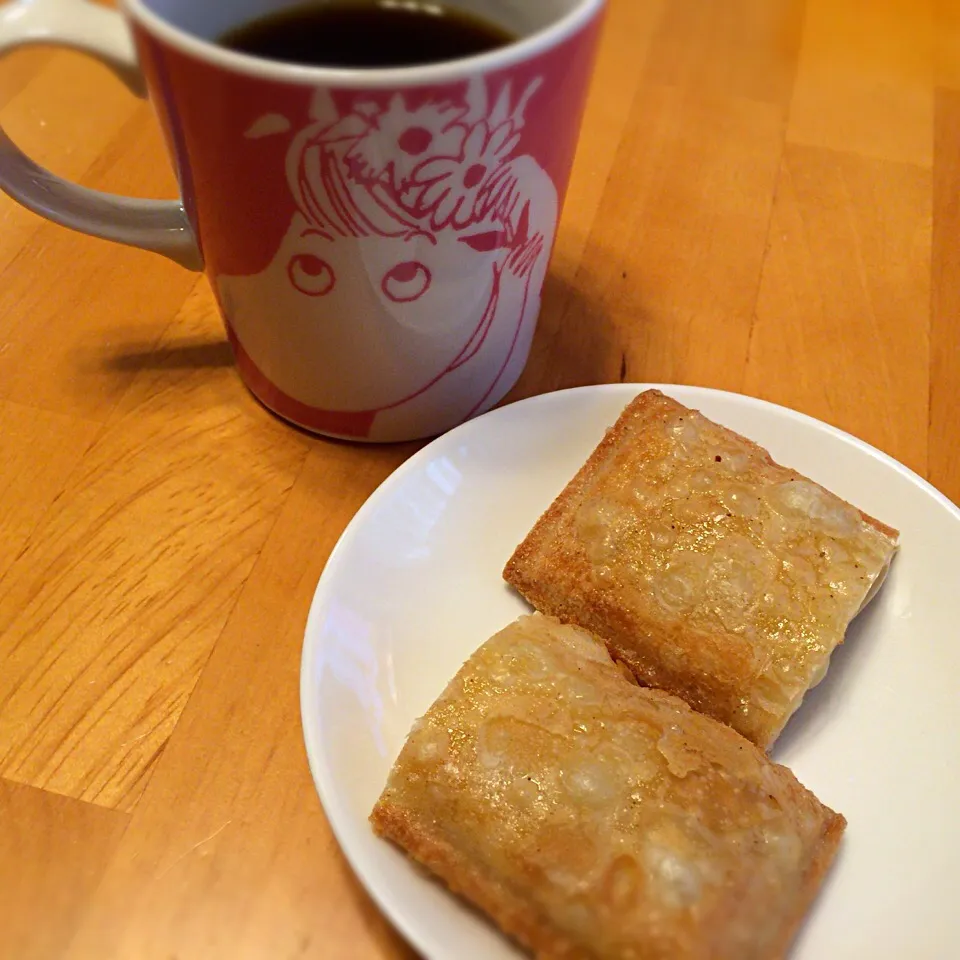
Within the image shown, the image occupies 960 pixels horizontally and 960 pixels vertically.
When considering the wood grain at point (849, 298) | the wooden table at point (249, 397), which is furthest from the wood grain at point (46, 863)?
the wood grain at point (849, 298)

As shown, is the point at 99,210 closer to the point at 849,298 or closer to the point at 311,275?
the point at 311,275

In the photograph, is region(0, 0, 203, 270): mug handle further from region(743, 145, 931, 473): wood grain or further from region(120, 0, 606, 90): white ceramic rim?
region(743, 145, 931, 473): wood grain

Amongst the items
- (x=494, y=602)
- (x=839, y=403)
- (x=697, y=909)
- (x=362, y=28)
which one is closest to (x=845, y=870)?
(x=697, y=909)

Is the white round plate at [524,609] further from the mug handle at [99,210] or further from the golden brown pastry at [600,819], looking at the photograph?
the mug handle at [99,210]

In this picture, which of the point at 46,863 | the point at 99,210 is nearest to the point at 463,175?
the point at 99,210

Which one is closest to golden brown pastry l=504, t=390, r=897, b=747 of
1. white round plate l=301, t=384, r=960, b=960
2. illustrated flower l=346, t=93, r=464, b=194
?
white round plate l=301, t=384, r=960, b=960

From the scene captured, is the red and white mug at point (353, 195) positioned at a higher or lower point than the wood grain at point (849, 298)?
higher

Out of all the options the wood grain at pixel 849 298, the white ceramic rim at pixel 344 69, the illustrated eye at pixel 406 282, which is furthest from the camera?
the wood grain at pixel 849 298
